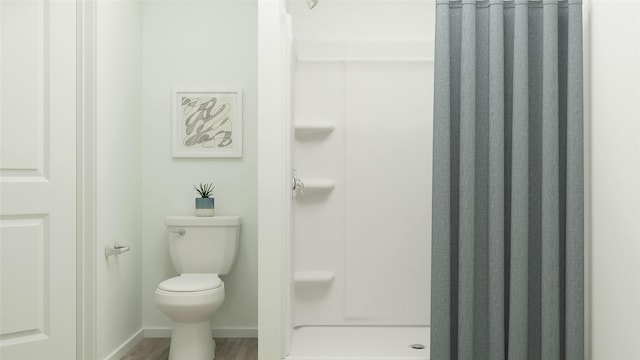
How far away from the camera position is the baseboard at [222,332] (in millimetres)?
3367

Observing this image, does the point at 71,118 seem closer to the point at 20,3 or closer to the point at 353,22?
the point at 20,3

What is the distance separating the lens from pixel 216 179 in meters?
3.38

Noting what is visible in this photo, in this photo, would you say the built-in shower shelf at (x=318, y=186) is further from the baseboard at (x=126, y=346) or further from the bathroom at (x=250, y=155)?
the baseboard at (x=126, y=346)

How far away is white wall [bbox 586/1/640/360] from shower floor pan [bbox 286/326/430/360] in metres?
0.83

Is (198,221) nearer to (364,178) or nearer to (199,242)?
(199,242)

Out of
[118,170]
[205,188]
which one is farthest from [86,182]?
[205,188]

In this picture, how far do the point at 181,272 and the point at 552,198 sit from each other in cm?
201

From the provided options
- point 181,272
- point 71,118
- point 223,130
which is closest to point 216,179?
point 223,130

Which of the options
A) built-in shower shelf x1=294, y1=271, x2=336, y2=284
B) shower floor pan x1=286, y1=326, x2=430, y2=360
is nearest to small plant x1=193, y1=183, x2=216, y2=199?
built-in shower shelf x1=294, y1=271, x2=336, y2=284

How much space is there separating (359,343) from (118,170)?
1.57m

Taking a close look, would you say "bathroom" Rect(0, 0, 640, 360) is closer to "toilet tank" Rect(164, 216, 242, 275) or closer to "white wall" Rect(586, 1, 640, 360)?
"white wall" Rect(586, 1, 640, 360)

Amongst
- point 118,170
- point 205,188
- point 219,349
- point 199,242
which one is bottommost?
point 219,349

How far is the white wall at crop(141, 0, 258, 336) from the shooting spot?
11.1 ft

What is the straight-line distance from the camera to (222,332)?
338 cm
